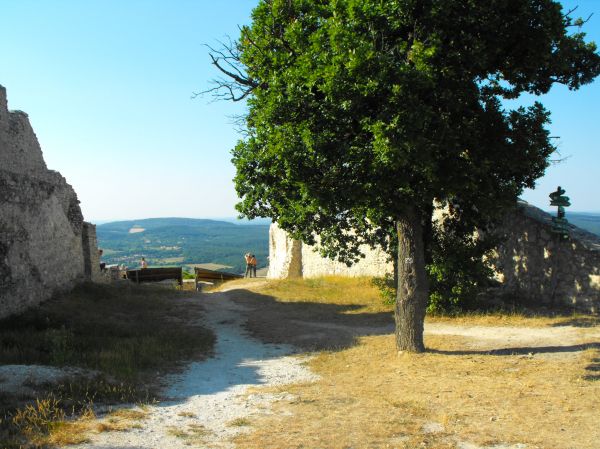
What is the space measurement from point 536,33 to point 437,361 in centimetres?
613

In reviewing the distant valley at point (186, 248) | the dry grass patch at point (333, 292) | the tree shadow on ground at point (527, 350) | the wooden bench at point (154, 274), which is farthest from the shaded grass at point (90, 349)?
the distant valley at point (186, 248)

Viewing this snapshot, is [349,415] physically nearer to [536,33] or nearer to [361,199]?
[361,199]

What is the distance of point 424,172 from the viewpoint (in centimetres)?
884

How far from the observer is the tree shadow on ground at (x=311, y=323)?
1243 cm

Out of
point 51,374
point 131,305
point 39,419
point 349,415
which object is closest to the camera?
point 39,419

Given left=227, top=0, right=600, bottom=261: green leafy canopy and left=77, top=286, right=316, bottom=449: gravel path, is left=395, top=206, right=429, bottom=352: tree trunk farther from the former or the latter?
left=77, top=286, right=316, bottom=449: gravel path

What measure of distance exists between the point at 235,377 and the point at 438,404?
365 centimetres

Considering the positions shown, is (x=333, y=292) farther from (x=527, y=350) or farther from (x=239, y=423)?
(x=239, y=423)

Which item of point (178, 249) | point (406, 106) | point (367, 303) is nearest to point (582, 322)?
point (367, 303)

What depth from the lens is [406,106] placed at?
8.46m

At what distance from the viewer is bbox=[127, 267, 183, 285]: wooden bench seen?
24.2 m

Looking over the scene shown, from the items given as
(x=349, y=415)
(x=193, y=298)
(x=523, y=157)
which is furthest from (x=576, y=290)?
(x=193, y=298)

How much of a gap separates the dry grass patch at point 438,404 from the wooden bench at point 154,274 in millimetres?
15639

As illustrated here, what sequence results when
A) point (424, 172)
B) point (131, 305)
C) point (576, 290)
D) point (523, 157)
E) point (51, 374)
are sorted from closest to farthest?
point (51, 374), point (424, 172), point (523, 157), point (576, 290), point (131, 305)
